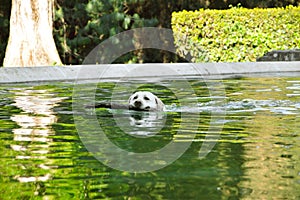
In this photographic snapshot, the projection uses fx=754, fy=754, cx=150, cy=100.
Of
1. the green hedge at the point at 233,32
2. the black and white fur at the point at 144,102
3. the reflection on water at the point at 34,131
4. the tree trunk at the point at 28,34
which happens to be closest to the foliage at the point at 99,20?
the green hedge at the point at 233,32

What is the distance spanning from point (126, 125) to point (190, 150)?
186 cm

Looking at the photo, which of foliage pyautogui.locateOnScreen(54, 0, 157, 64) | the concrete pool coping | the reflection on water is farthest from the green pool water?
foliage pyautogui.locateOnScreen(54, 0, 157, 64)

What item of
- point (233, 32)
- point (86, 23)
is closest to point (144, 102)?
point (233, 32)

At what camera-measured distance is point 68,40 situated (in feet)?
76.8

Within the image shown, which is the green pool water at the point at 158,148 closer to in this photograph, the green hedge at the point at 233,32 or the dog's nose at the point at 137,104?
the dog's nose at the point at 137,104

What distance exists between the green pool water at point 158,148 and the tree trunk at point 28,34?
723 cm

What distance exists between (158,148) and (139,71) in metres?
Result: 10.9

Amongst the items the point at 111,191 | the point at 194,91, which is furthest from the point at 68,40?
the point at 111,191

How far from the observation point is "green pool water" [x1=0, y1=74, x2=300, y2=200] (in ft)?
14.2

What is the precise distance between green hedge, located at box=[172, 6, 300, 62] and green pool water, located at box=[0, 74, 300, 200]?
10352 millimetres

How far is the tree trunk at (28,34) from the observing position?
18.0 metres

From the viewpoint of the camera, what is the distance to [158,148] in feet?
19.6

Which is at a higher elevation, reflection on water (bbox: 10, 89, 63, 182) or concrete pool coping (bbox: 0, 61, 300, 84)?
reflection on water (bbox: 10, 89, 63, 182)

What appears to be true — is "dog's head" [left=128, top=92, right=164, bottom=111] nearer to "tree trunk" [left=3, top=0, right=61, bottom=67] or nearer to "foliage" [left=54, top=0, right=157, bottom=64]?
"tree trunk" [left=3, top=0, right=61, bottom=67]
